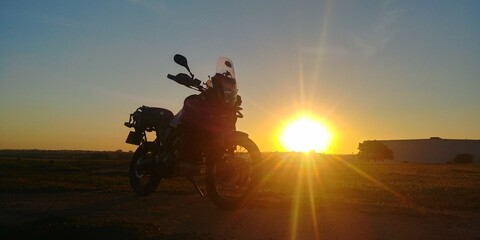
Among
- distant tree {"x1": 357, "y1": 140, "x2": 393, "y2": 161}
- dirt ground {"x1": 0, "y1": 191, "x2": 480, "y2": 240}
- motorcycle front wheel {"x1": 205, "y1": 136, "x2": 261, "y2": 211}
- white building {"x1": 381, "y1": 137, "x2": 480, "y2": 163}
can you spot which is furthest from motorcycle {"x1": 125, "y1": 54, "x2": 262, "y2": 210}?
white building {"x1": 381, "y1": 137, "x2": 480, "y2": 163}

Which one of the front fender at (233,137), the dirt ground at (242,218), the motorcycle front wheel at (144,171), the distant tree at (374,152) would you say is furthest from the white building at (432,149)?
the front fender at (233,137)

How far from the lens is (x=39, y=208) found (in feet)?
28.3

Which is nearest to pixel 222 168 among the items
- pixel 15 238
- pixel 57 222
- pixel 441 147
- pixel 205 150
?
pixel 205 150

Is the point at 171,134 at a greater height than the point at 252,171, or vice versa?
the point at 171,134

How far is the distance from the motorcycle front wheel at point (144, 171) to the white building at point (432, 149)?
112162mm

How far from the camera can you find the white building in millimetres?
110188

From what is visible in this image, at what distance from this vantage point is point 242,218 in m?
7.66

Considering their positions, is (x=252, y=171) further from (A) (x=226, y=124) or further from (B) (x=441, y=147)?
(B) (x=441, y=147)

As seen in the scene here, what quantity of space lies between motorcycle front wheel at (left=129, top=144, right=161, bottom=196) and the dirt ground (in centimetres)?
42

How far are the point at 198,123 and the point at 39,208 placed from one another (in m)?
3.55

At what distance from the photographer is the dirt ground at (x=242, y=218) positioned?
21.9 feet

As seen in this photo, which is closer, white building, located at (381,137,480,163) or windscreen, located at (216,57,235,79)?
windscreen, located at (216,57,235,79)

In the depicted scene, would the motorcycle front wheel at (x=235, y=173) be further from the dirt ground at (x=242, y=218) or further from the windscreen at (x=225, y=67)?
the windscreen at (x=225, y=67)

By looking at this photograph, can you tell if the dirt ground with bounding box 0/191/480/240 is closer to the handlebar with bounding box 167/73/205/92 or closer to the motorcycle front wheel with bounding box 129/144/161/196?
the motorcycle front wheel with bounding box 129/144/161/196
